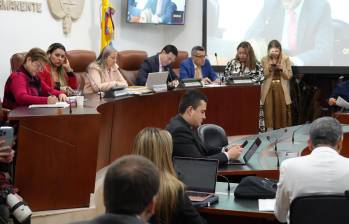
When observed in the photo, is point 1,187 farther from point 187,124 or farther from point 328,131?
point 328,131

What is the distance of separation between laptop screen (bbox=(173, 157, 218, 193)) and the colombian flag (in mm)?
5386

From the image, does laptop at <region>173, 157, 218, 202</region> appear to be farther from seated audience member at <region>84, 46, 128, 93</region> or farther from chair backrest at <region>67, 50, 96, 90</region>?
chair backrest at <region>67, 50, 96, 90</region>

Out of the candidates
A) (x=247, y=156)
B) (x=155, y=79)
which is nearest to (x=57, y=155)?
(x=247, y=156)

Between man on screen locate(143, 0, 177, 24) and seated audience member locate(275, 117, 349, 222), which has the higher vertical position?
man on screen locate(143, 0, 177, 24)

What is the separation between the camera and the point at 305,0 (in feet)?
30.9

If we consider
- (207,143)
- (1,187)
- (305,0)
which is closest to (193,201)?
(1,187)

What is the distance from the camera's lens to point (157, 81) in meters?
6.98

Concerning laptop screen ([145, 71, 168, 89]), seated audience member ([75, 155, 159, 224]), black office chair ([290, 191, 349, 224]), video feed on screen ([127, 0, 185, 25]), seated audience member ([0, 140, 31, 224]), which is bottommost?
seated audience member ([0, 140, 31, 224])

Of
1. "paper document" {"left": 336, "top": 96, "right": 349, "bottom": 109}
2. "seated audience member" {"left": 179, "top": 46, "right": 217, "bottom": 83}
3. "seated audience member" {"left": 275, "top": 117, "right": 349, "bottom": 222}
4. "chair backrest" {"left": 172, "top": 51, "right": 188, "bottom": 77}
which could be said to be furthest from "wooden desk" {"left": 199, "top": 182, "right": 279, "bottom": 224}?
"chair backrest" {"left": 172, "top": 51, "right": 188, "bottom": 77}

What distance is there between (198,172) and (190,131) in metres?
0.71

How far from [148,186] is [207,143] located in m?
2.97

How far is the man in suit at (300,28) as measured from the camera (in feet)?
30.4

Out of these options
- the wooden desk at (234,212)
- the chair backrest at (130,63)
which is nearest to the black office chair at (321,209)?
Answer: the wooden desk at (234,212)

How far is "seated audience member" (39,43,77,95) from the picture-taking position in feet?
19.0
